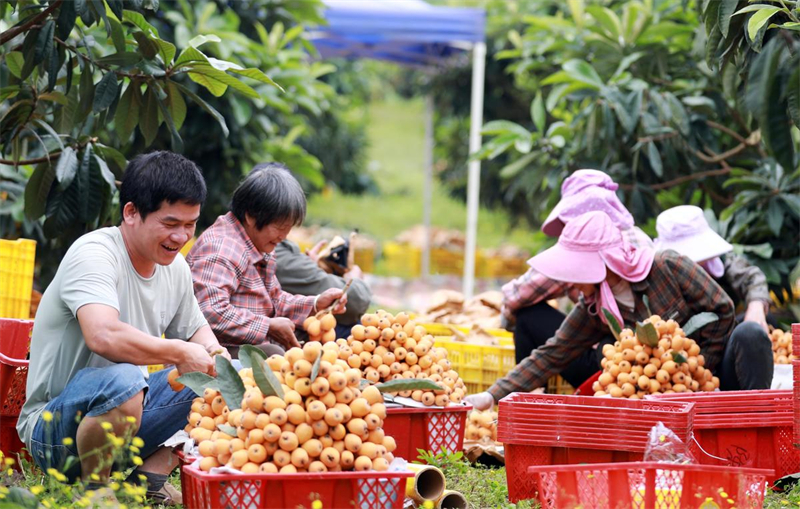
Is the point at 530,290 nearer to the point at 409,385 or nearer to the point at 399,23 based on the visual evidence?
the point at 409,385

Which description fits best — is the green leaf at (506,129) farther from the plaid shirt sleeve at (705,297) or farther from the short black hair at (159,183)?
the short black hair at (159,183)

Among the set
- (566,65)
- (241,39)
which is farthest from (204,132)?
(566,65)

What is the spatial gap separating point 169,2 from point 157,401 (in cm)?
409

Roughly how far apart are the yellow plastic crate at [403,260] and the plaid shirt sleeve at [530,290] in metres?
7.25

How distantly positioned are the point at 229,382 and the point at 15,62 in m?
1.81

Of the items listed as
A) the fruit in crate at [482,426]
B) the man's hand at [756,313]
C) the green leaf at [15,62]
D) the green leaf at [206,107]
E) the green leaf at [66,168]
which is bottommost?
the fruit in crate at [482,426]

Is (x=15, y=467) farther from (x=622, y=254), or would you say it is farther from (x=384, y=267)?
(x=384, y=267)

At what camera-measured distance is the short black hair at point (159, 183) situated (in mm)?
2578

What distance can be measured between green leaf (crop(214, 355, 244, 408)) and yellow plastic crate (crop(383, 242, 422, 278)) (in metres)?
9.09

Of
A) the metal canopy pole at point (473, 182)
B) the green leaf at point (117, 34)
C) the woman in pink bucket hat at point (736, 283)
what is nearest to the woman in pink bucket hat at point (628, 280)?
the woman in pink bucket hat at point (736, 283)


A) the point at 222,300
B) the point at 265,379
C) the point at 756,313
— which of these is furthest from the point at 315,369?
the point at 756,313

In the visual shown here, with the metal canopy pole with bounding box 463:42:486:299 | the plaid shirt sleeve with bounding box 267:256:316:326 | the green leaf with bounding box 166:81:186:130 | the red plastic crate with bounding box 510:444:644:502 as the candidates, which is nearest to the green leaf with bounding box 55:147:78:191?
the green leaf with bounding box 166:81:186:130

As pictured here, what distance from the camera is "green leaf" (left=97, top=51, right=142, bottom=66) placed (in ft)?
10.5

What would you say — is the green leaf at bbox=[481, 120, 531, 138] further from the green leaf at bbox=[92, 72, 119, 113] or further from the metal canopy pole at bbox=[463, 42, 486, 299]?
the green leaf at bbox=[92, 72, 119, 113]
